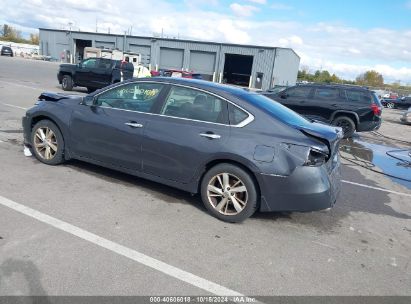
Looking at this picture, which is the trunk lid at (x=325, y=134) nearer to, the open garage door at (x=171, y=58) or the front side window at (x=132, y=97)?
the front side window at (x=132, y=97)

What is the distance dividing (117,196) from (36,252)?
5.30ft

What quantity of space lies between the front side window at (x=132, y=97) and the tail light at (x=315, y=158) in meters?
2.17

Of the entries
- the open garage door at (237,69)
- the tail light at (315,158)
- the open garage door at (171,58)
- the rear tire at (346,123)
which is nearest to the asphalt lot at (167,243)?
the tail light at (315,158)

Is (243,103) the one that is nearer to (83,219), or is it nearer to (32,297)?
(83,219)

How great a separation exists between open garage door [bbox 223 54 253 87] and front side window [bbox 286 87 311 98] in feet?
128

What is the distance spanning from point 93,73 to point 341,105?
1188cm

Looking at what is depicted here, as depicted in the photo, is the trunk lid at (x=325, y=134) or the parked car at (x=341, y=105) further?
the parked car at (x=341, y=105)

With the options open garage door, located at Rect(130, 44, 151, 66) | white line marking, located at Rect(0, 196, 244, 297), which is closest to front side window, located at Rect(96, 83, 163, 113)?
white line marking, located at Rect(0, 196, 244, 297)

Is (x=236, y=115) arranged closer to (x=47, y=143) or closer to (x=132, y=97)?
(x=132, y=97)

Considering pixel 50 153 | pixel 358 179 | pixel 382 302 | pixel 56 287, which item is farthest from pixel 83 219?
pixel 358 179

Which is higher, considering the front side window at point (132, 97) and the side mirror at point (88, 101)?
the front side window at point (132, 97)

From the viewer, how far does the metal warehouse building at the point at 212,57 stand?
45.9 metres

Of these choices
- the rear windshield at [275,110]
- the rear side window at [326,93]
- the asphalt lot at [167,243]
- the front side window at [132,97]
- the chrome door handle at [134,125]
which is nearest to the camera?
the asphalt lot at [167,243]

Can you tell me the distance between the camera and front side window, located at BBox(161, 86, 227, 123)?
4.65m
